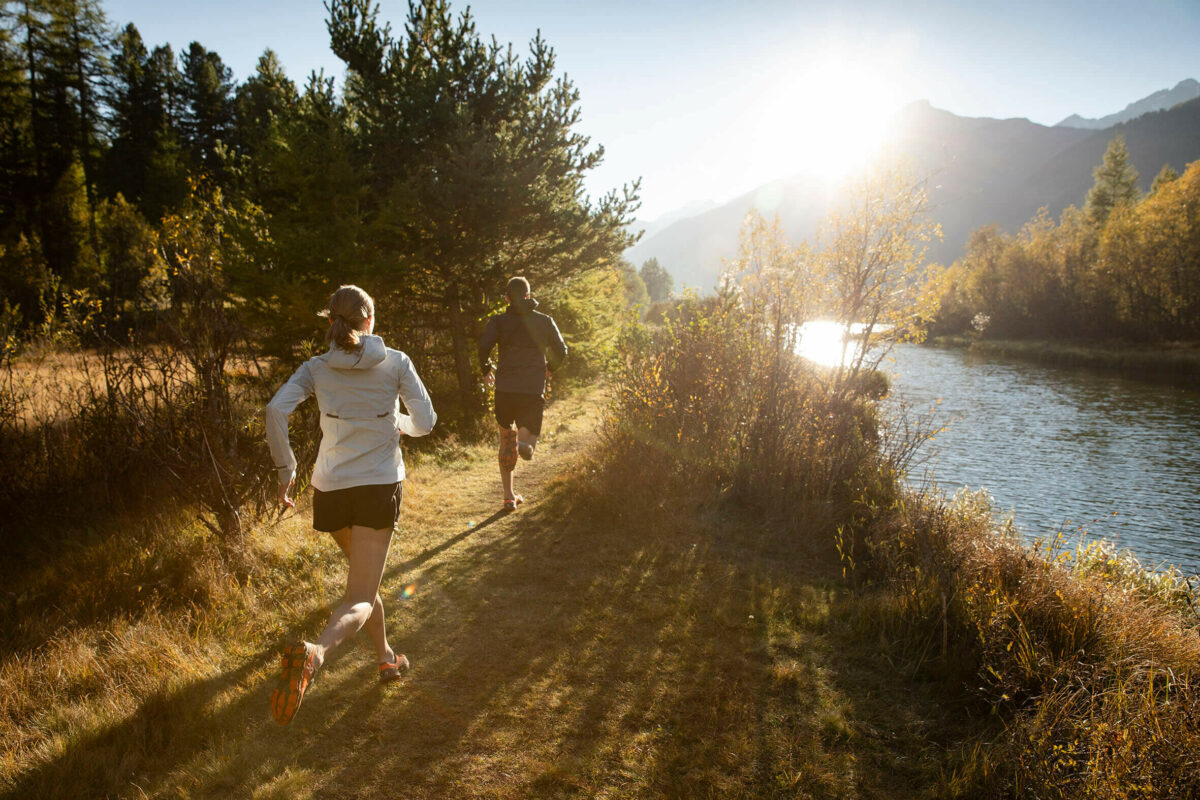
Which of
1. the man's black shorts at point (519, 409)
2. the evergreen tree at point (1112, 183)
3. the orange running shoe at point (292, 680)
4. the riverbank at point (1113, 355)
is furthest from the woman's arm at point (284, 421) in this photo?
the evergreen tree at point (1112, 183)

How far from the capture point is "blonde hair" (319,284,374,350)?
8.94ft

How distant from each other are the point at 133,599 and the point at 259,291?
5196 millimetres

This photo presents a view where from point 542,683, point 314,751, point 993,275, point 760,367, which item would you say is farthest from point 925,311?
point 993,275

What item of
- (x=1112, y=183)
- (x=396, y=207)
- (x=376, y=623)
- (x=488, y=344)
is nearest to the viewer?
(x=376, y=623)

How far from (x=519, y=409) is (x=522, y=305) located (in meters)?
1.13

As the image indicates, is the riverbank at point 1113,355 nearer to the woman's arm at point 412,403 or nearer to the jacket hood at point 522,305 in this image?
the jacket hood at point 522,305

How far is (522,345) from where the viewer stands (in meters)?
6.01

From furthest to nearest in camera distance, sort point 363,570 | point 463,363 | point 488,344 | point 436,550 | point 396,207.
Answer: point 463,363
point 396,207
point 488,344
point 436,550
point 363,570

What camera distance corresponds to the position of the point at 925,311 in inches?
611

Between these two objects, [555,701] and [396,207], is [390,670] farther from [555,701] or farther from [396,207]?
[396,207]

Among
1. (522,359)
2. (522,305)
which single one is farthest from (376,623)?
(522,305)

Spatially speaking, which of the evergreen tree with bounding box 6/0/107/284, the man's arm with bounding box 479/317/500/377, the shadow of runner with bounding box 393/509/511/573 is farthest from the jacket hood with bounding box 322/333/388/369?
the evergreen tree with bounding box 6/0/107/284

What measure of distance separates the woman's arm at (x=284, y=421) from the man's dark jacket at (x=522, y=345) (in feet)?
10.4

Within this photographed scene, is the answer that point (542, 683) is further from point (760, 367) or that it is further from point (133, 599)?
point (760, 367)
